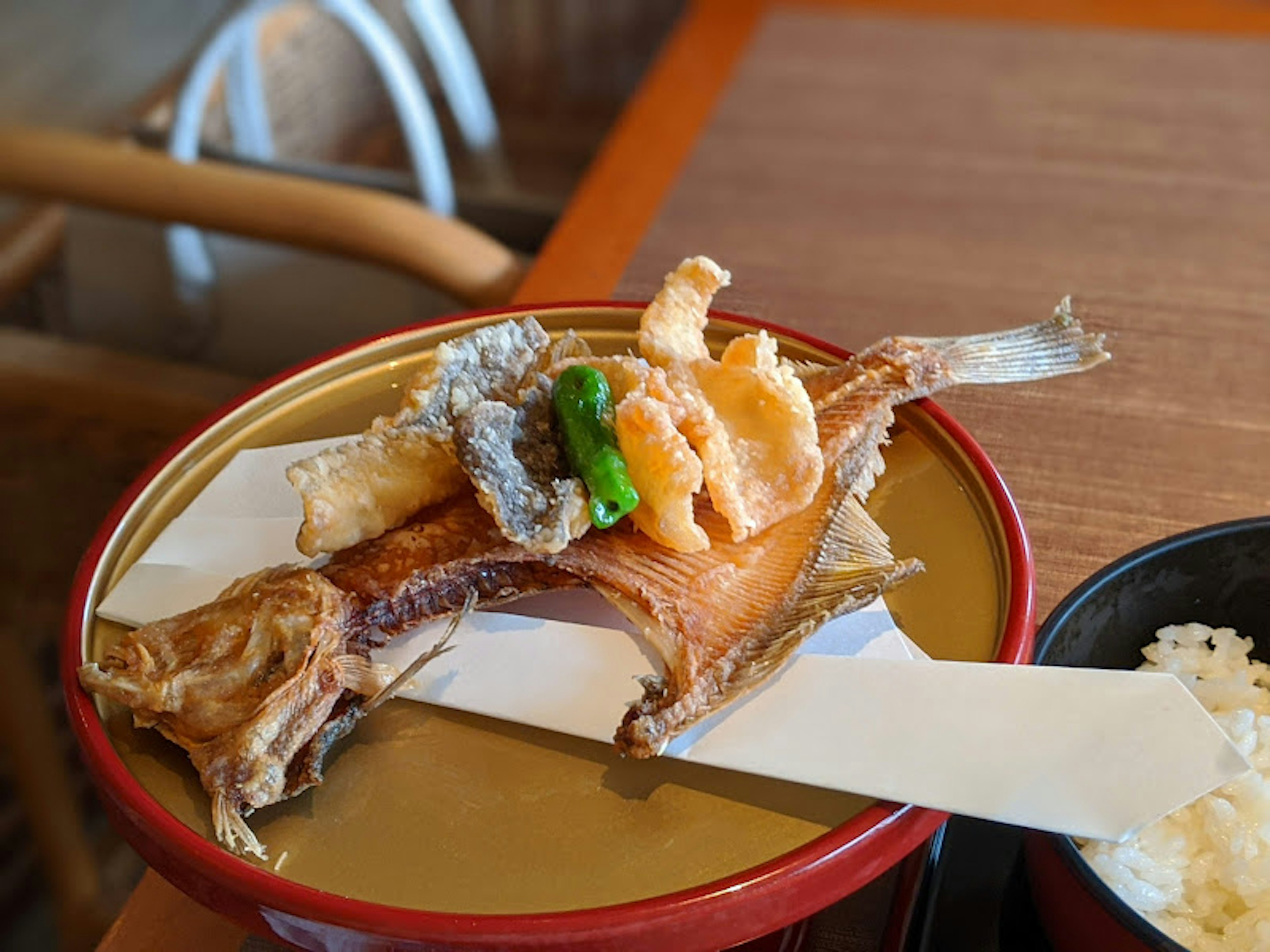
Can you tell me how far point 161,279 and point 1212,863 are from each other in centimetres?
171

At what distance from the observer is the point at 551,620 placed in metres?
0.76

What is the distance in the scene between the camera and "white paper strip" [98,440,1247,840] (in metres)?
0.62

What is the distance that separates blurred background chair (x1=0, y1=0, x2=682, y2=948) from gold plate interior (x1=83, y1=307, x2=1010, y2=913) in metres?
0.57

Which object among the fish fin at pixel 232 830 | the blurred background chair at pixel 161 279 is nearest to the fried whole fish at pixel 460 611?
the fish fin at pixel 232 830

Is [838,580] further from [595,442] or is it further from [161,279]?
[161,279]

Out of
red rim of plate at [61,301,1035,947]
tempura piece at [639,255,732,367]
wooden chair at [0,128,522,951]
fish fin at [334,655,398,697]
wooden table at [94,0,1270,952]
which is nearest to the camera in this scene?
red rim of plate at [61,301,1035,947]

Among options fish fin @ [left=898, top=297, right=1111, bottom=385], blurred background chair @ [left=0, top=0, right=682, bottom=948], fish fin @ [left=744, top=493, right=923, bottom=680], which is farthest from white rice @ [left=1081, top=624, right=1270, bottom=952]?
blurred background chair @ [left=0, top=0, right=682, bottom=948]

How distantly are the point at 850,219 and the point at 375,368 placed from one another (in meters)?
0.65

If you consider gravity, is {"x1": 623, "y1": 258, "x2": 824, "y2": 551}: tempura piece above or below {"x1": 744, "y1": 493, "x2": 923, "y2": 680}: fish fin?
above

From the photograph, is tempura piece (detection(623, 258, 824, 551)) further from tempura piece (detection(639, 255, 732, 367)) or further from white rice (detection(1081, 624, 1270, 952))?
white rice (detection(1081, 624, 1270, 952))

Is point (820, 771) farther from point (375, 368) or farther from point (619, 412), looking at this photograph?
point (375, 368)

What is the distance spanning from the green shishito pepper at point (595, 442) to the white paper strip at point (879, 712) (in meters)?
0.08

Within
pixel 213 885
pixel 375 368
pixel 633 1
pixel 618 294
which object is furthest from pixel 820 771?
pixel 633 1

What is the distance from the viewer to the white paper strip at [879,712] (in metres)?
0.62
